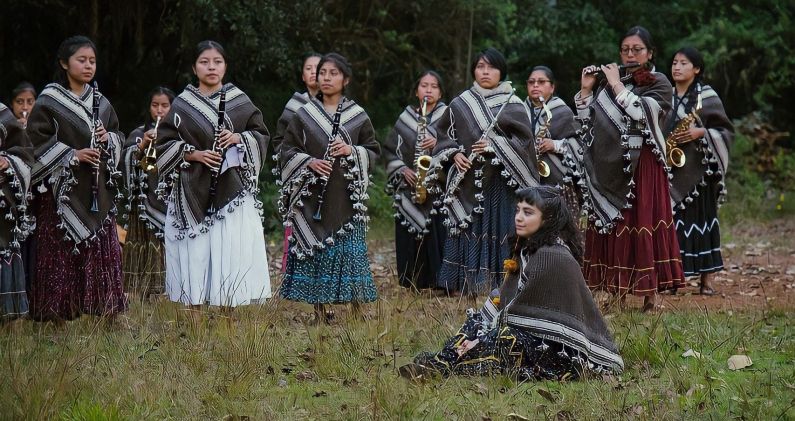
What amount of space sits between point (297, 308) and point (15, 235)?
8.28ft

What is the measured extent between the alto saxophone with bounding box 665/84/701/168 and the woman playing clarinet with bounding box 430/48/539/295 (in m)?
1.46

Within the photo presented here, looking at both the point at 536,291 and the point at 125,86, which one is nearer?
the point at 536,291

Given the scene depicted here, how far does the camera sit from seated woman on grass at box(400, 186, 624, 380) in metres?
6.09

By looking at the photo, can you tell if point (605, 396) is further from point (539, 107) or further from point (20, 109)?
point (20, 109)

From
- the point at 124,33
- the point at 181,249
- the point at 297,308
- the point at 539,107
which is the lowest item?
the point at 297,308

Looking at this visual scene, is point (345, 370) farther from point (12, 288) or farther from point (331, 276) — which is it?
point (12, 288)

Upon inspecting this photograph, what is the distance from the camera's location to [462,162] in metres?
8.97

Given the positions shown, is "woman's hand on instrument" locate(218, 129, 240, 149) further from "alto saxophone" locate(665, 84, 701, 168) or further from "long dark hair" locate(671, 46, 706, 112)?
"long dark hair" locate(671, 46, 706, 112)

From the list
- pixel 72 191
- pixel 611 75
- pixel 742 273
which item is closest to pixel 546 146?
pixel 611 75

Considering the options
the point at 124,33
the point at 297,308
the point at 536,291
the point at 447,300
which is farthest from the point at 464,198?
the point at 124,33

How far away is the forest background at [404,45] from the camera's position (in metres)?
14.0

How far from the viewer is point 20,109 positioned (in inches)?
401

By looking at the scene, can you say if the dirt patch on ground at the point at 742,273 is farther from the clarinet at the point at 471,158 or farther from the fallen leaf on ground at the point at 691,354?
the fallen leaf on ground at the point at 691,354

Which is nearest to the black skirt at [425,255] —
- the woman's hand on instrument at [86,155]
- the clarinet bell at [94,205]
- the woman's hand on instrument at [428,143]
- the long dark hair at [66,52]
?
the woman's hand on instrument at [428,143]
